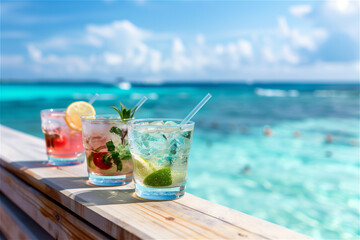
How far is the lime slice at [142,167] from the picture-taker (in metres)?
1.18

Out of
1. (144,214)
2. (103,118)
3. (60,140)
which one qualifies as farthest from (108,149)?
(60,140)

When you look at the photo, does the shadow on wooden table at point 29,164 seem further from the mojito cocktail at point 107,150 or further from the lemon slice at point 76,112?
the mojito cocktail at point 107,150

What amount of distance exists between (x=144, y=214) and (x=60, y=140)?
2.65 ft

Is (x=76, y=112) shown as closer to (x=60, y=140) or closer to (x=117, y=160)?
(x=60, y=140)

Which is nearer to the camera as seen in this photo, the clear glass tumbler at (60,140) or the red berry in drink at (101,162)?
the red berry in drink at (101,162)

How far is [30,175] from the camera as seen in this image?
1.50 meters

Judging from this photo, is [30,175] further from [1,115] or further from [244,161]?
[1,115]

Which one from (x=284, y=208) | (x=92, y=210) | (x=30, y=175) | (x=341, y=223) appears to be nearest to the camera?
(x=92, y=210)

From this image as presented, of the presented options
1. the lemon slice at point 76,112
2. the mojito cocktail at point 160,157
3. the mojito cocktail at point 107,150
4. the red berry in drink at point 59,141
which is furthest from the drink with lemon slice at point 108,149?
the red berry in drink at point 59,141

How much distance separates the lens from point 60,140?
1.67 meters

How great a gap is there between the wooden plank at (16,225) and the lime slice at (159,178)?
61cm

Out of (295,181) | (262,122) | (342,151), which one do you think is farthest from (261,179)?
(262,122)

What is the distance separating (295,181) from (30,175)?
5.98 m

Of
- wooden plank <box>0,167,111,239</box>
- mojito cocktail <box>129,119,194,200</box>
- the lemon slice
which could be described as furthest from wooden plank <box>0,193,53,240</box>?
mojito cocktail <box>129,119,194,200</box>
